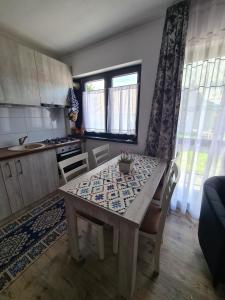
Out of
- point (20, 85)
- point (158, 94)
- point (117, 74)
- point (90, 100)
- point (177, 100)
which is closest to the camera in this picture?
point (177, 100)

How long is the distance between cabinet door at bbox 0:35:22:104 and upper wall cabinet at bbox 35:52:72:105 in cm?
32

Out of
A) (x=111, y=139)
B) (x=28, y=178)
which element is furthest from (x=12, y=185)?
(x=111, y=139)

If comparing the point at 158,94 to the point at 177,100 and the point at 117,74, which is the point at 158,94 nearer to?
the point at 177,100

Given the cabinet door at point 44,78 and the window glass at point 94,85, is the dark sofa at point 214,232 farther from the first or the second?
the cabinet door at point 44,78

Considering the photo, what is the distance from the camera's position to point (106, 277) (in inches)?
45.2

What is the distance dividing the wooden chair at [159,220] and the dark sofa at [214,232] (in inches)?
14.1

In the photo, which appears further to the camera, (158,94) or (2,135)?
(2,135)

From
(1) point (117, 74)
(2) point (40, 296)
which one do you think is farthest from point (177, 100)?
(2) point (40, 296)

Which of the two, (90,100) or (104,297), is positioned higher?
(90,100)

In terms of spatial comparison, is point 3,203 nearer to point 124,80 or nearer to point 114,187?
point 114,187

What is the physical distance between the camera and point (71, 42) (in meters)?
2.20

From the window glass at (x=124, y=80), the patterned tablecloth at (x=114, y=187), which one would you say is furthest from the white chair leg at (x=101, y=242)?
the window glass at (x=124, y=80)

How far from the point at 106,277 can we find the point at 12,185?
150cm

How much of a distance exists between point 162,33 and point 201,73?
0.75 m
